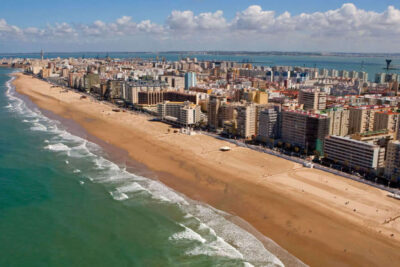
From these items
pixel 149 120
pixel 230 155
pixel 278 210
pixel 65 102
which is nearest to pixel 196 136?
pixel 230 155

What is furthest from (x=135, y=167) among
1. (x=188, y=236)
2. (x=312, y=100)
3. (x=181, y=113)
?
(x=312, y=100)

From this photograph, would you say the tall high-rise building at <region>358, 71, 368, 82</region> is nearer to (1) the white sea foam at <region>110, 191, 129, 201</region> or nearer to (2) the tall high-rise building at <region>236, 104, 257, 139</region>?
(2) the tall high-rise building at <region>236, 104, 257, 139</region>

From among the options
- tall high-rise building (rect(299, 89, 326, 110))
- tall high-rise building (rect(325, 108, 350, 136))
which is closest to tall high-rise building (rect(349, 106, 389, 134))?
tall high-rise building (rect(325, 108, 350, 136))

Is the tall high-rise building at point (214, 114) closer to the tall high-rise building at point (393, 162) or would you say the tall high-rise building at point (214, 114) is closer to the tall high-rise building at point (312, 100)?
the tall high-rise building at point (312, 100)

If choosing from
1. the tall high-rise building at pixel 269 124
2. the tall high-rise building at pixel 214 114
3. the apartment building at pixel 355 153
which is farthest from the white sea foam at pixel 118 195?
the tall high-rise building at pixel 214 114

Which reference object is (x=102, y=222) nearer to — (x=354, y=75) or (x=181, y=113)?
(x=181, y=113)

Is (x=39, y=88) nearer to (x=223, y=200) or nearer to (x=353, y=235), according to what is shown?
(x=223, y=200)

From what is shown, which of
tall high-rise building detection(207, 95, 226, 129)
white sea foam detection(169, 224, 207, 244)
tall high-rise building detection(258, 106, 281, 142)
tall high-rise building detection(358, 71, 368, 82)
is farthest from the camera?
tall high-rise building detection(358, 71, 368, 82)
